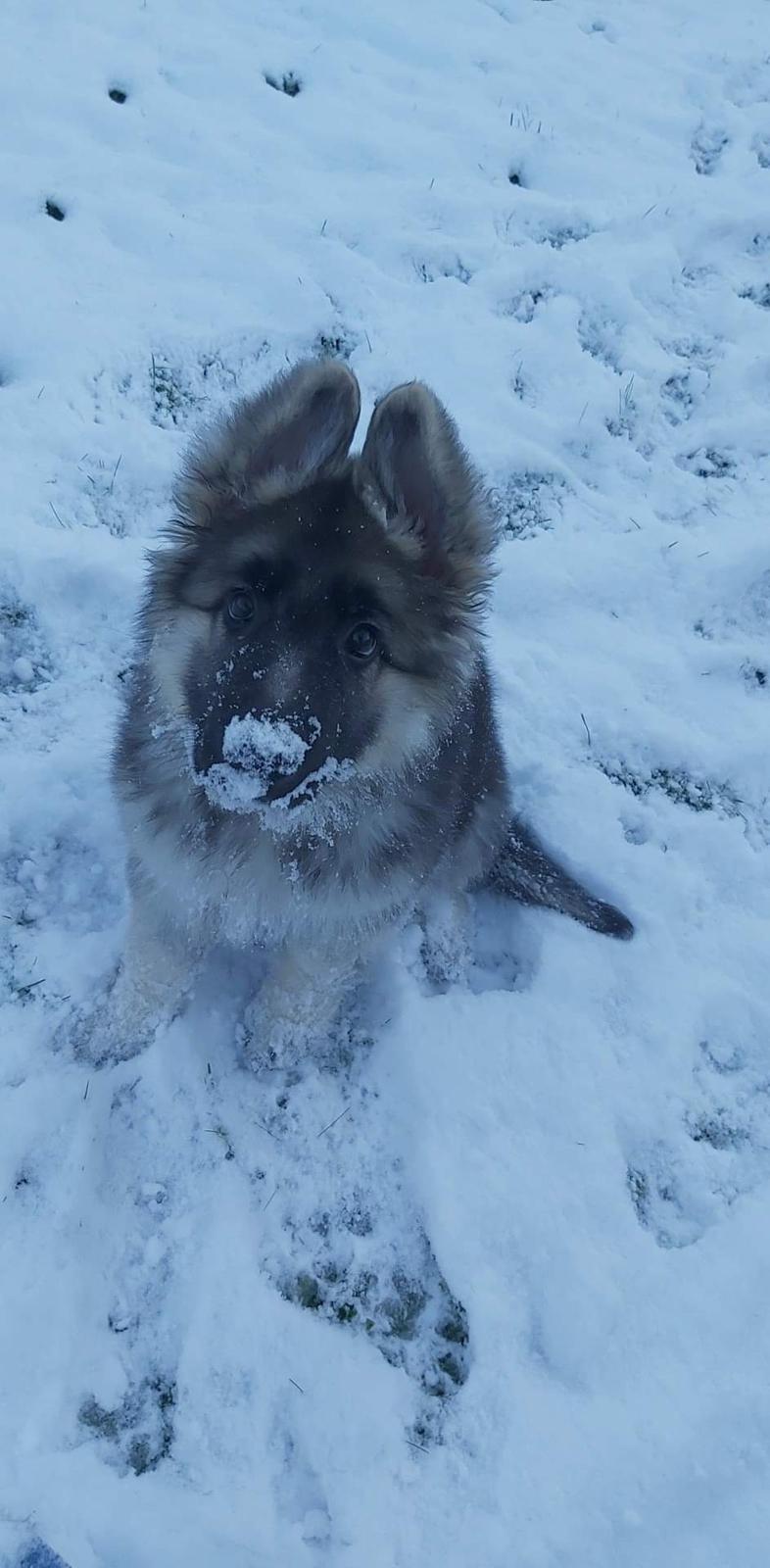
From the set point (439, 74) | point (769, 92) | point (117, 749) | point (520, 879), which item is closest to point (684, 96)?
point (769, 92)

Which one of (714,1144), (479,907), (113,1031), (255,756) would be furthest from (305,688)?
(714,1144)

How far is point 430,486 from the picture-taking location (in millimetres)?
1981

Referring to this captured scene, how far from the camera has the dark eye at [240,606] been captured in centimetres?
200

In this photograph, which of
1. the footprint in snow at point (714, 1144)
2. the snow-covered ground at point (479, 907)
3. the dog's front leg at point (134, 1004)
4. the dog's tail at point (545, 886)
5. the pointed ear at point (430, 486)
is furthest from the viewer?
the dog's tail at point (545, 886)

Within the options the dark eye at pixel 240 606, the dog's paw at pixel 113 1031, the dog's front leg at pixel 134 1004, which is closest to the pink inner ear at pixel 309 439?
the dark eye at pixel 240 606

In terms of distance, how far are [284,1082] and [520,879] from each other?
99 cm

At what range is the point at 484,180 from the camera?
5.00 metres

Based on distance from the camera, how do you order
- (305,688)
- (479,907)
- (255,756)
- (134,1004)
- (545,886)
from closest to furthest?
(255,756) < (305,688) < (134,1004) < (545,886) < (479,907)

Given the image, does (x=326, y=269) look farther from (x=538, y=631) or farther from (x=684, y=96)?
(x=684, y=96)

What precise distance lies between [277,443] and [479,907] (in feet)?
5.82

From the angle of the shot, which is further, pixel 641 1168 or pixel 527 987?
pixel 527 987

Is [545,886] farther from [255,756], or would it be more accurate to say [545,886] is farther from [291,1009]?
[255,756]

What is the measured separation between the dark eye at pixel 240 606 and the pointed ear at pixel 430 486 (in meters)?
0.36

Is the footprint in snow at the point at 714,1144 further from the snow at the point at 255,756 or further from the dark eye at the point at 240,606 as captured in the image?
the dark eye at the point at 240,606
